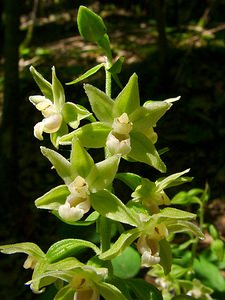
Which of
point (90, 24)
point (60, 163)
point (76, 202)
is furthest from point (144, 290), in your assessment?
point (90, 24)

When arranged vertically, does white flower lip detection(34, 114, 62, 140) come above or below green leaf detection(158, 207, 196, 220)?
above

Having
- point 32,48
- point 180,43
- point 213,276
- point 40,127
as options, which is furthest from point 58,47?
point 40,127

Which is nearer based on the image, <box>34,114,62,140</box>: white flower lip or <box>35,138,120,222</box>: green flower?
<box>35,138,120,222</box>: green flower

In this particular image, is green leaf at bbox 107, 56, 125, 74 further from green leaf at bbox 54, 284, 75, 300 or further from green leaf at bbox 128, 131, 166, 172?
green leaf at bbox 54, 284, 75, 300

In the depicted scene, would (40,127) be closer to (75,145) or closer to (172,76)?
(75,145)

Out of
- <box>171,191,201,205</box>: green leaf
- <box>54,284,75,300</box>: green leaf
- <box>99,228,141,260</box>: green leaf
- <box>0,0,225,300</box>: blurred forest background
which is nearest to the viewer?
<box>99,228,141,260</box>: green leaf

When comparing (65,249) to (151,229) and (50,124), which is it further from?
(50,124)

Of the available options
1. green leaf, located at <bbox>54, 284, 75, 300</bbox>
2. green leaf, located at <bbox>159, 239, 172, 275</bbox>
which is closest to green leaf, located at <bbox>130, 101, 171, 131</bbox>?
green leaf, located at <bbox>159, 239, 172, 275</bbox>
